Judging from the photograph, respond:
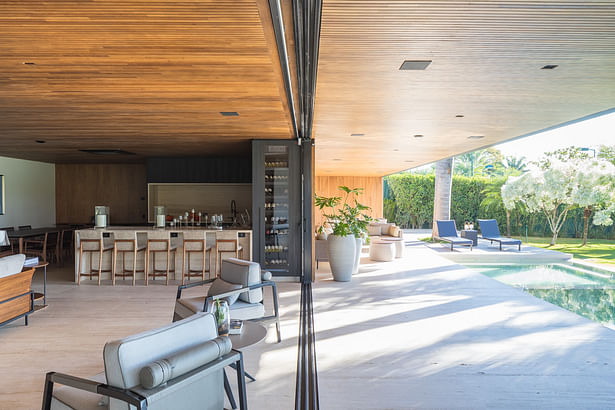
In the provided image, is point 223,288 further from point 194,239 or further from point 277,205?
point 277,205

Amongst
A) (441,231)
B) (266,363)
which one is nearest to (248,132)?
(266,363)

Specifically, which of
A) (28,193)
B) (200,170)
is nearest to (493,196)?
(200,170)

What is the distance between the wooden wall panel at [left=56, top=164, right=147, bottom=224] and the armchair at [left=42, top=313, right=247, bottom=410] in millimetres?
10819

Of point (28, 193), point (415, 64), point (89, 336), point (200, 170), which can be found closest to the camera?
point (415, 64)

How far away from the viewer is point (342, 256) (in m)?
7.86

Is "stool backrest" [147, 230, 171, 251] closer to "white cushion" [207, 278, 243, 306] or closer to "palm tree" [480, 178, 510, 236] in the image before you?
"white cushion" [207, 278, 243, 306]

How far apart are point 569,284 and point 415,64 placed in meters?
7.29

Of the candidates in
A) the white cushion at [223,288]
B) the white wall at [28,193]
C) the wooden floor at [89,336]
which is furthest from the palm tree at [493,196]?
the white cushion at [223,288]

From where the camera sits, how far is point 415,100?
16.7 feet

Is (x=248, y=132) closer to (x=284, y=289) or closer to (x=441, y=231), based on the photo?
(x=284, y=289)

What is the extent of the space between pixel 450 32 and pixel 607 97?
291cm

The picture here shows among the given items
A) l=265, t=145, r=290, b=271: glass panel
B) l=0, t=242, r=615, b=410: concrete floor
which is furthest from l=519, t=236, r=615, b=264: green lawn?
l=265, t=145, r=290, b=271: glass panel

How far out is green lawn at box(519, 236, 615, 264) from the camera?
13953 millimetres

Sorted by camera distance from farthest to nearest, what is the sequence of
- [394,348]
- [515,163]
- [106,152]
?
1. [515,163]
2. [106,152]
3. [394,348]
